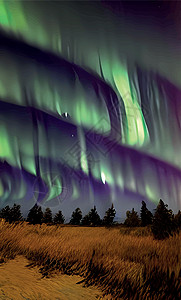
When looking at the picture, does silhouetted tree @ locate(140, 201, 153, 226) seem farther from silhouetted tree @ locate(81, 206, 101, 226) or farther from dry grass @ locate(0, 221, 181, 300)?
dry grass @ locate(0, 221, 181, 300)

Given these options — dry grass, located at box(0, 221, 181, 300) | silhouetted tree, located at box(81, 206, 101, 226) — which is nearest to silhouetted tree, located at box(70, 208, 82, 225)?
silhouetted tree, located at box(81, 206, 101, 226)

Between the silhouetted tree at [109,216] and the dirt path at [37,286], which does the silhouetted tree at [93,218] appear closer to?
the silhouetted tree at [109,216]

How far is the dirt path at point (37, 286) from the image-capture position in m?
2.42

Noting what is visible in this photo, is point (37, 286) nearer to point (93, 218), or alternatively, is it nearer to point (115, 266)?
point (115, 266)

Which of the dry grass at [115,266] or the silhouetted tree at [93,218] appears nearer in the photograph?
the dry grass at [115,266]

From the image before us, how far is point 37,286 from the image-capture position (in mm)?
2738

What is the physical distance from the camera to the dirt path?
7.93 feet

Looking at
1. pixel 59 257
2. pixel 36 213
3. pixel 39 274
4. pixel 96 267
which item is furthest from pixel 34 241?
pixel 36 213

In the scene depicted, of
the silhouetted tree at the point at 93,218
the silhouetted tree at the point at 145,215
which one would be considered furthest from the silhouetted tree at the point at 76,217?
the silhouetted tree at the point at 145,215

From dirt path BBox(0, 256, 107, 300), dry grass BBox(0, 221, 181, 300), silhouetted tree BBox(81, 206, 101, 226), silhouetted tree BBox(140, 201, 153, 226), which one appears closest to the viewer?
dirt path BBox(0, 256, 107, 300)

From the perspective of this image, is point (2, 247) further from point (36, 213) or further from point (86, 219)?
point (86, 219)

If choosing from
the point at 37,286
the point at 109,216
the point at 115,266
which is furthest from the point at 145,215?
the point at 37,286

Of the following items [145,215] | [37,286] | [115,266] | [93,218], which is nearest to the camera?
[37,286]

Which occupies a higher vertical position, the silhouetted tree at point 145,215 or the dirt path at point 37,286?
the dirt path at point 37,286
